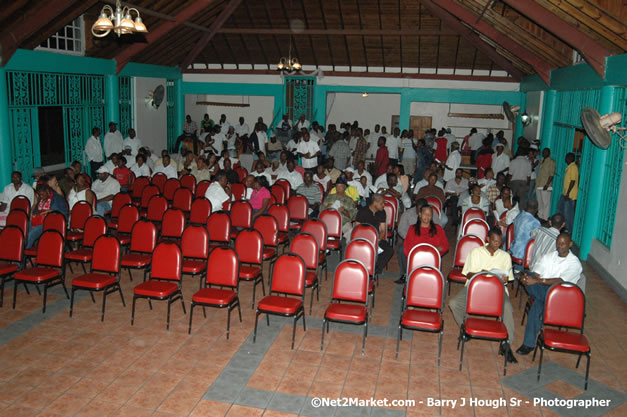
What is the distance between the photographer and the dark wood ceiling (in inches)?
424

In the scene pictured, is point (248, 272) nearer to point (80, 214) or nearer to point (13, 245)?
point (13, 245)

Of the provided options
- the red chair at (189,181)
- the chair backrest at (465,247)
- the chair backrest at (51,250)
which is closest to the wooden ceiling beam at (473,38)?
the red chair at (189,181)

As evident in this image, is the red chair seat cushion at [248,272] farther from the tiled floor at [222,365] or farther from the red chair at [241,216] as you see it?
the red chair at [241,216]

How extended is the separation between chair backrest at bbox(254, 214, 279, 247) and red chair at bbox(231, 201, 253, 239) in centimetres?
94

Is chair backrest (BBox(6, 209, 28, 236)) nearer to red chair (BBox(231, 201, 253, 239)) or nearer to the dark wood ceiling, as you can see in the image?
red chair (BBox(231, 201, 253, 239))

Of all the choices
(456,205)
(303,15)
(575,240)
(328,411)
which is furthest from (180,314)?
(303,15)

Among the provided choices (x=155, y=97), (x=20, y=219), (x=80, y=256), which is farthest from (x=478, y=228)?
(x=155, y=97)

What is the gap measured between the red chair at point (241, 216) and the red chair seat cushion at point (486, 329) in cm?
471

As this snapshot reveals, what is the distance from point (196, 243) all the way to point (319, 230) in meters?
1.88

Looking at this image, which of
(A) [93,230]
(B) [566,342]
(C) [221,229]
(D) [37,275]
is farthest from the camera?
(C) [221,229]

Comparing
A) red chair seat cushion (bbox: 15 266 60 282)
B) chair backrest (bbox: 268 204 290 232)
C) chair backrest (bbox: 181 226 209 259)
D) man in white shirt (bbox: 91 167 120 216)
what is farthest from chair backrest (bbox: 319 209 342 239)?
man in white shirt (bbox: 91 167 120 216)

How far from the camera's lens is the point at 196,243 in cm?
771

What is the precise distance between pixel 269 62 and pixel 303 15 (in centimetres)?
378

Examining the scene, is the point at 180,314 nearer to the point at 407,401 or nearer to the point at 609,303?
the point at 407,401
